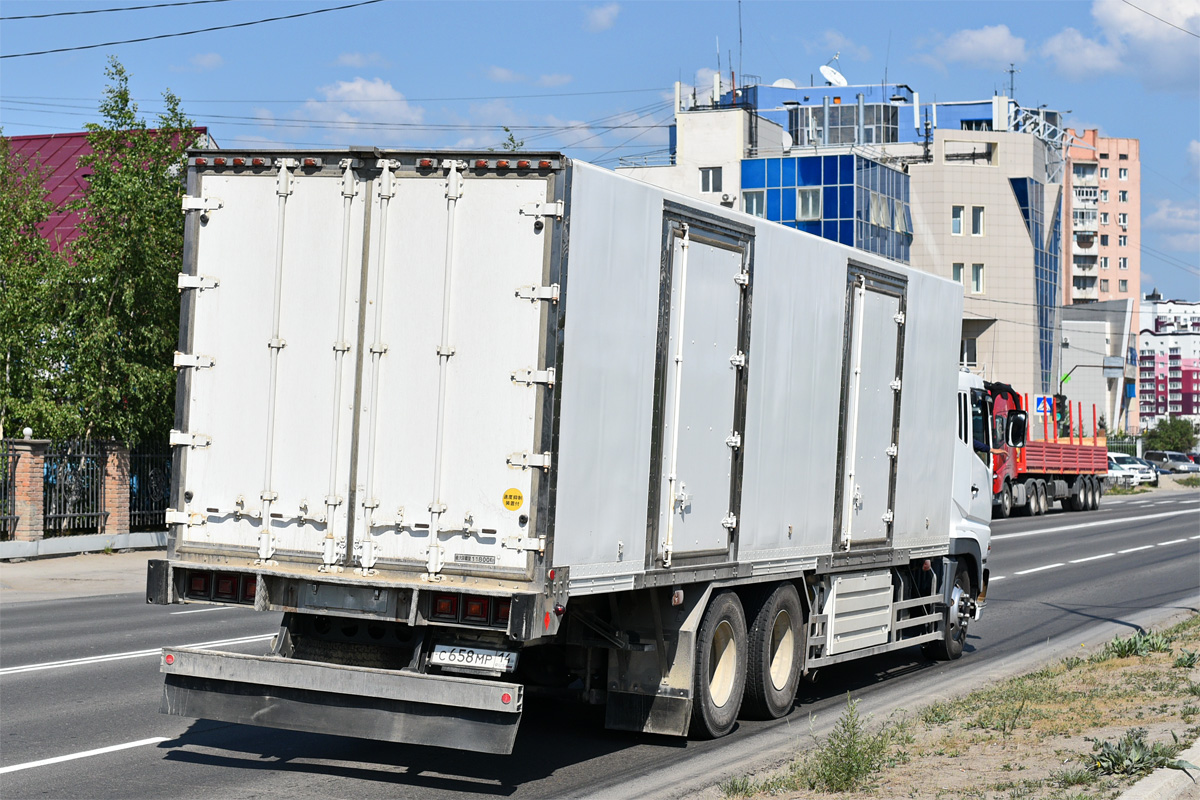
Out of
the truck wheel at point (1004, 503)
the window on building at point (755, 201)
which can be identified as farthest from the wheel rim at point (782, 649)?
the window on building at point (755, 201)

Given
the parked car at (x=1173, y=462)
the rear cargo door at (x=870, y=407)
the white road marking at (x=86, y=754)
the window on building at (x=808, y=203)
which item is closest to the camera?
the white road marking at (x=86, y=754)

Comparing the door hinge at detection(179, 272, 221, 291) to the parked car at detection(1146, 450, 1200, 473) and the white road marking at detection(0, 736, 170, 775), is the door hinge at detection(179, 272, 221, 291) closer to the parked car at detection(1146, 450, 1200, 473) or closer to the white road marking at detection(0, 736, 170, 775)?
the white road marking at detection(0, 736, 170, 775)

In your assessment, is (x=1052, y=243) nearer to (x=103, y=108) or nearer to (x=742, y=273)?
(x=103, y=108)

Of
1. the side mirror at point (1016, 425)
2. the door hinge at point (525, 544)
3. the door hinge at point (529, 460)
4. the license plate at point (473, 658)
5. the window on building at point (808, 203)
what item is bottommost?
the license plate at point (473, 658)

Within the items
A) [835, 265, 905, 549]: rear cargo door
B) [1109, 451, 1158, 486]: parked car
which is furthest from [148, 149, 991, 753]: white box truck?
[1109, 451, 1158, 486]: parked car

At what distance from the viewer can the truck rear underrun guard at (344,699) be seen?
7.20m

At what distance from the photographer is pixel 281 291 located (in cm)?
801

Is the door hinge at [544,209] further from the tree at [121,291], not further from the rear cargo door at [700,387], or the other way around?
the tree at [121,291]

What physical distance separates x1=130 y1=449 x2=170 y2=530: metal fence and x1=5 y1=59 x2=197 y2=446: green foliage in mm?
603

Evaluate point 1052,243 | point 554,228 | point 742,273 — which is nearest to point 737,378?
point 742,273

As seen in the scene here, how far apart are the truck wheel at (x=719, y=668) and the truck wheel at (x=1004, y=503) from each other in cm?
3642

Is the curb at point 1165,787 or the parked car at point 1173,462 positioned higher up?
the parked car at point 1173,462

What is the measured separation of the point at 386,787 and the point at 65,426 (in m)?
20.4

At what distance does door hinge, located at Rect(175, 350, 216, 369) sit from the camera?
815 cm
